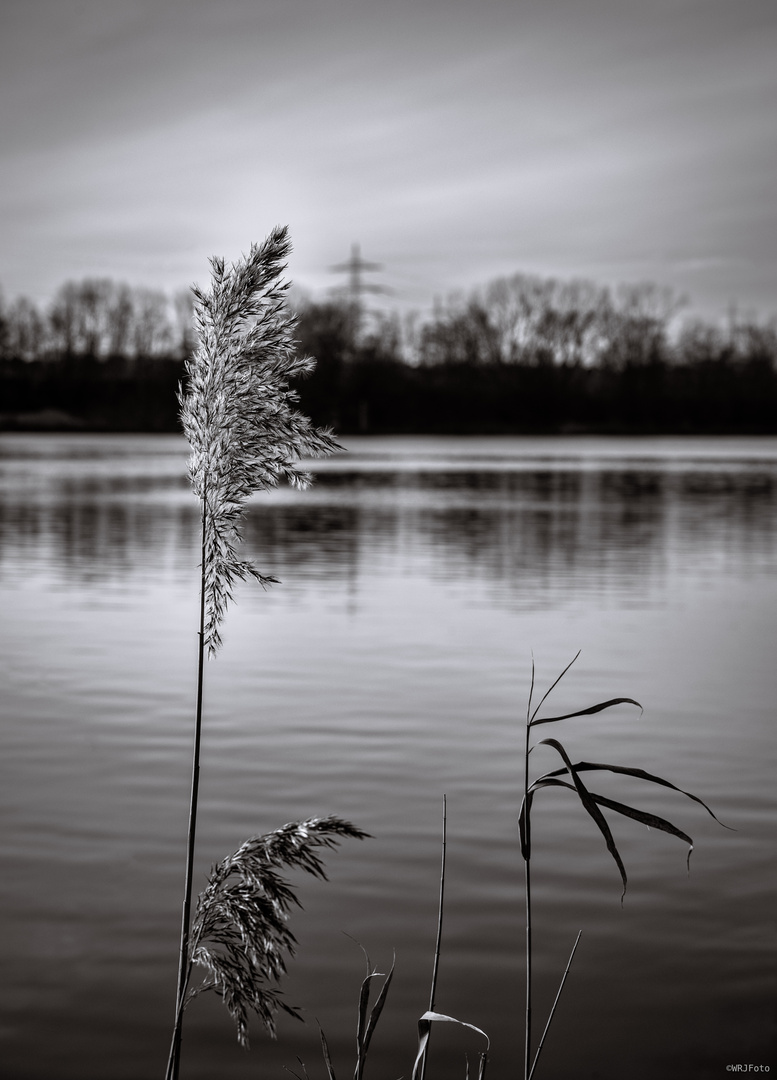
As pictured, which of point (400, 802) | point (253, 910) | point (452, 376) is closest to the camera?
point (253, 910)

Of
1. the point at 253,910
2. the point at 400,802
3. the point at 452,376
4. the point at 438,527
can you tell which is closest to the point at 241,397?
the point at 253,910

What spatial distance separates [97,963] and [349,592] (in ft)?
41.3

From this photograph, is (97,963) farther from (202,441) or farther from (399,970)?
(202,441)

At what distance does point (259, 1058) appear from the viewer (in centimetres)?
447

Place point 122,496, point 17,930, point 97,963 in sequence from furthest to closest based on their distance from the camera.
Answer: point 122,496
point 17,930
point 97,963

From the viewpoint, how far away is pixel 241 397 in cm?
297

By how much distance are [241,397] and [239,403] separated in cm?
1

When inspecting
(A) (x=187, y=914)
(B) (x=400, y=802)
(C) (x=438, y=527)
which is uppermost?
(A) (x=187, y=914)

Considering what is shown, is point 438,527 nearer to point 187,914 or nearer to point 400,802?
point 400,802

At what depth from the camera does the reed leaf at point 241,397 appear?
9.71ft

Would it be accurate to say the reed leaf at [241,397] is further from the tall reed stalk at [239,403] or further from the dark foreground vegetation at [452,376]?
the dark foreground vegetation at [452,376]

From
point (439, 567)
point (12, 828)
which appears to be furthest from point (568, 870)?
point (439, 567)

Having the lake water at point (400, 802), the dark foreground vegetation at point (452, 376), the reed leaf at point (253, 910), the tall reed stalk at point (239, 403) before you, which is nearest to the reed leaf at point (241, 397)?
the tall reed stalk at point (239, 403)

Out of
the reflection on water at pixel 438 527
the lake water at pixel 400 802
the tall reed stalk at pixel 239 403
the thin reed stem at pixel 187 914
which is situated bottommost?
the lake water at pixel 400 802
